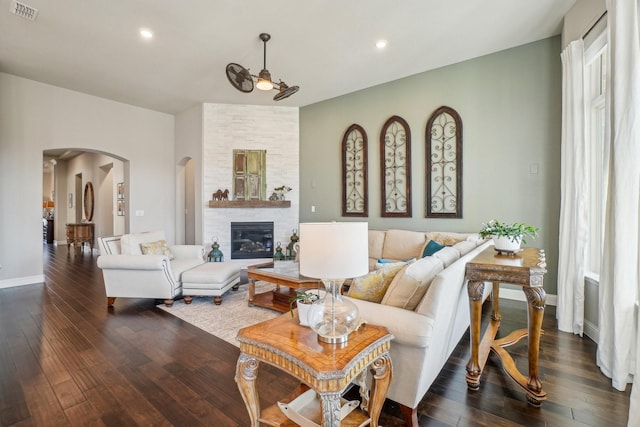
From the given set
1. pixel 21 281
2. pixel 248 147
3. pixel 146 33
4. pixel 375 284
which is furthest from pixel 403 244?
pixel 21 281

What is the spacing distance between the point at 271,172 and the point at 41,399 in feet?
15.5

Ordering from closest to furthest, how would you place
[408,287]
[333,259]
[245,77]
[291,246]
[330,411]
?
[330,411] → [333,259] → [408,287] → [245,77] → [291,246]

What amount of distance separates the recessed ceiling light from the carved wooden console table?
4172mm

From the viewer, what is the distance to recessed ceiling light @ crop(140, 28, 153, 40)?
11.4 ft

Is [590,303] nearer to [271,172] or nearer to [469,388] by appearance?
[469,388]

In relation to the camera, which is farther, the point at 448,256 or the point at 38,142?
the point at 38,142

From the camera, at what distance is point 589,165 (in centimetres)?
300

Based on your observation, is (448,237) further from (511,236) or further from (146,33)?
(146,33)

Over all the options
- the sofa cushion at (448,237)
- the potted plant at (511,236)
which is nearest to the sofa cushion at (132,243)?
the sofa cushion at (448,237)

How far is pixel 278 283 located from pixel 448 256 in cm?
199

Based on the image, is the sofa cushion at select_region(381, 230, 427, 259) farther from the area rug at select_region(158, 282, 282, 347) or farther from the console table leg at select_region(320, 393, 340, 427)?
the console table leg at select_region(320, 393, 340, 427)

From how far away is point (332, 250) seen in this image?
1322mm

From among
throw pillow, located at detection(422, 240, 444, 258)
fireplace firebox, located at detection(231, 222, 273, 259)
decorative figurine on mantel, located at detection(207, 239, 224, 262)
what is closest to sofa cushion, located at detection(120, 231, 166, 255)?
decorative figurine on mantel, located at detection(207, 239, 224, 262)

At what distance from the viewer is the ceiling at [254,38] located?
3.08 metres
